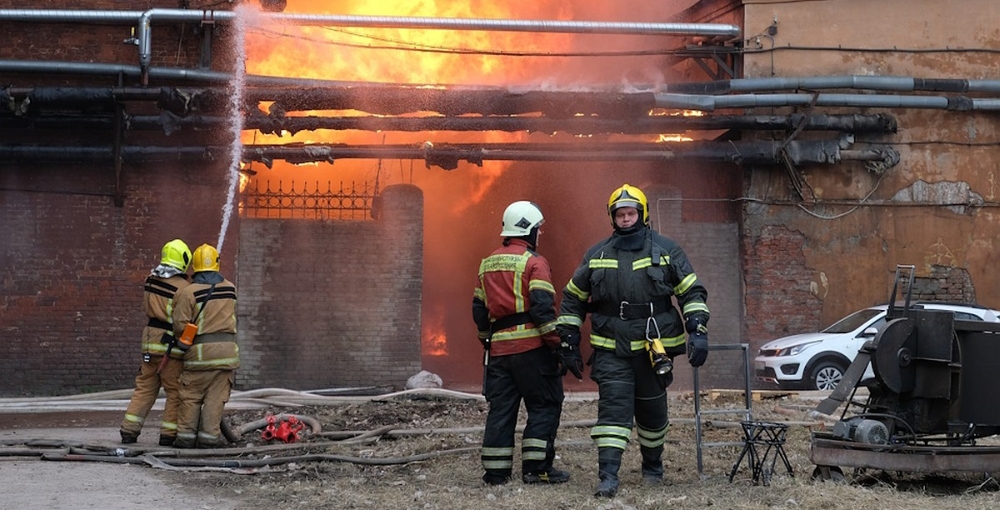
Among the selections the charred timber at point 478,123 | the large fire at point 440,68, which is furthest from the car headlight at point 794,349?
the large fire at point 440,68

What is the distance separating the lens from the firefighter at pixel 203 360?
925cm

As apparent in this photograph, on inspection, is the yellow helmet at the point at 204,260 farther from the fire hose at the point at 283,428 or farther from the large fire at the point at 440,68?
the large fire at the point at 440,68

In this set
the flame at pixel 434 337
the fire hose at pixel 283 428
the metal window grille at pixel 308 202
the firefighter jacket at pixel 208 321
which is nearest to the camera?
the firefighter jacket at pixel 208 321

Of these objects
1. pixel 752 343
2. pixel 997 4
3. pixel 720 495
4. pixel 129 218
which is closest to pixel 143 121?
pixel 129 218

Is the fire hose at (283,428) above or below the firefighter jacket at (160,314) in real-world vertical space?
below

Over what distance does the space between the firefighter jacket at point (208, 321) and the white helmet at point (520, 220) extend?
3.09m

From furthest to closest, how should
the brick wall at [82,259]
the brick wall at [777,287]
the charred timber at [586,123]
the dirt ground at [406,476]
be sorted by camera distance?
1. the brick wall at [777,287]
2. the brick wall at [82,259]
3. the charred timber at [586,123]
4. the dirt ground at [406,476]

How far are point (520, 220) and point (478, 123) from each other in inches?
315

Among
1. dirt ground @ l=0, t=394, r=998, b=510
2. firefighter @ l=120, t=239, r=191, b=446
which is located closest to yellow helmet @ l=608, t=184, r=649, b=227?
dirt ground @ l=0, t=394, r=998, b=510

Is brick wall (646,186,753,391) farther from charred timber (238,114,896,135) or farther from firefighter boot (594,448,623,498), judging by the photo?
firefighter boot (594,448,623,498)

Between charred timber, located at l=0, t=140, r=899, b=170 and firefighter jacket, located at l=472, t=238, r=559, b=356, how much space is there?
817 centimetres

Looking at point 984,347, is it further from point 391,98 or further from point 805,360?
point 391,98

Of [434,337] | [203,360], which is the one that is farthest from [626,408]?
[434,337]

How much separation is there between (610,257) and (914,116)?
11.2 meters
